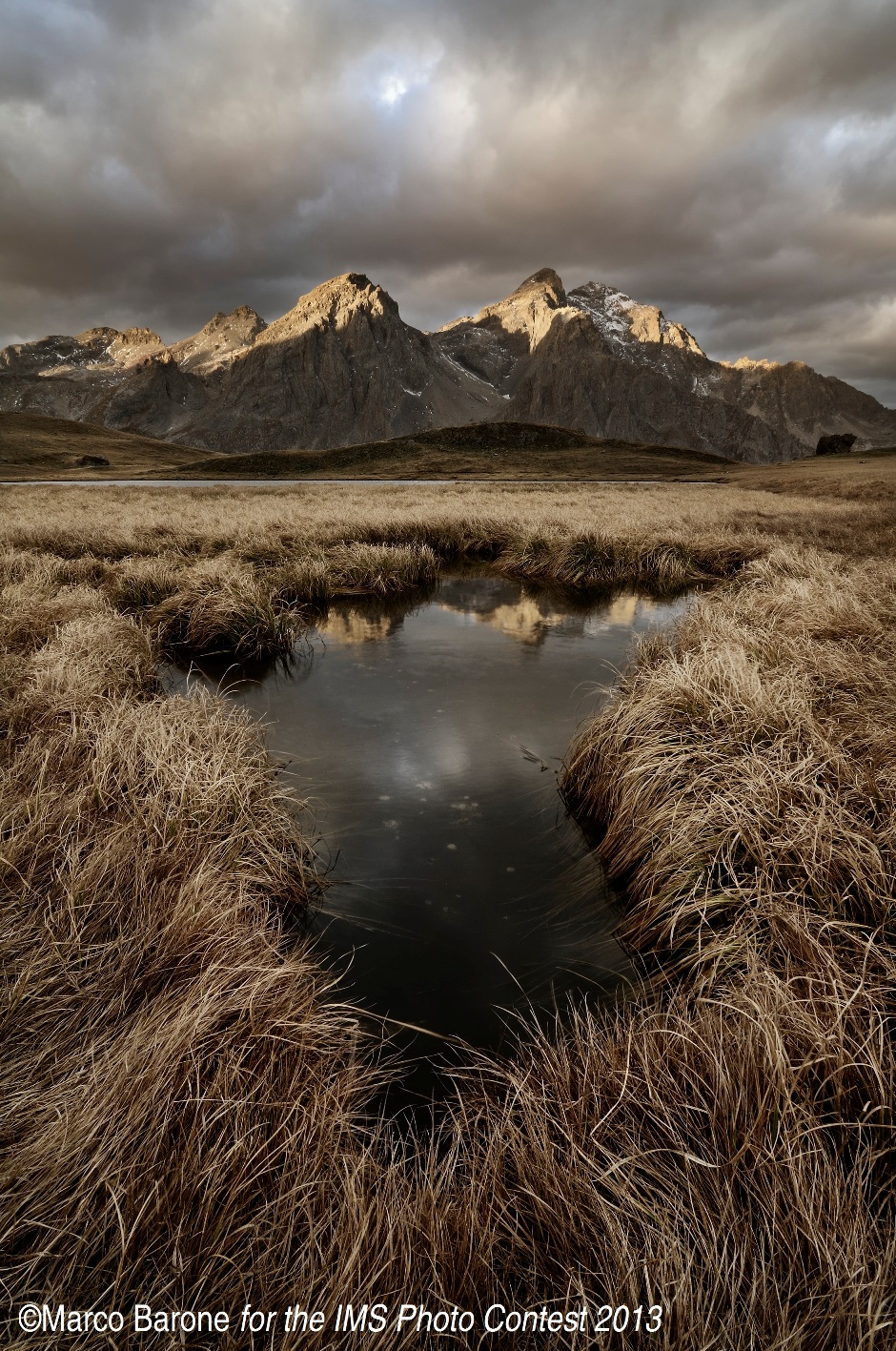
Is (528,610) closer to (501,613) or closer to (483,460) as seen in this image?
(501,613)

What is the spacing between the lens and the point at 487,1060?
8.39 ft

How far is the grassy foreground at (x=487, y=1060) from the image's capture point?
5.13 feet

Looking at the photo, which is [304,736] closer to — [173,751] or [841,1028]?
[173,751]

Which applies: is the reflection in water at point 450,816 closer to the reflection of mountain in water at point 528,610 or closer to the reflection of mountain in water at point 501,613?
the reflection of mountain in water at point 501,613

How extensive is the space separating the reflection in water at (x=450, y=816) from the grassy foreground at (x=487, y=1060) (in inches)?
12.1

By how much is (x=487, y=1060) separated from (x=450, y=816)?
89.6 inches

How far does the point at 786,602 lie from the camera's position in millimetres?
7949

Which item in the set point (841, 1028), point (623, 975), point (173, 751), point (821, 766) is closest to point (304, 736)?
point (173, 751)

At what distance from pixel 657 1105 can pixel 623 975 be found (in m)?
1.24

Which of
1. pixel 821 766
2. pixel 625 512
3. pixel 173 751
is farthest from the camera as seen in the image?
pixel 625 512

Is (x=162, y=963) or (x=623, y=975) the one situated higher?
(x=162, y=963)

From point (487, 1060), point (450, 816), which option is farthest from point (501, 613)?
point (487, 1060)

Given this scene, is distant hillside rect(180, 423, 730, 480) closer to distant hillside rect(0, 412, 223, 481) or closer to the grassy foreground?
distant hillside rect(0, 412, 223, 481)

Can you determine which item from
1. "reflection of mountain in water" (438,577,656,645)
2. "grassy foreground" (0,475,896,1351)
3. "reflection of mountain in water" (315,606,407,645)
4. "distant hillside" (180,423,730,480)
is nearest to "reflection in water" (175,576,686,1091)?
"reflection of mountain in water" (315,606,407,645)
